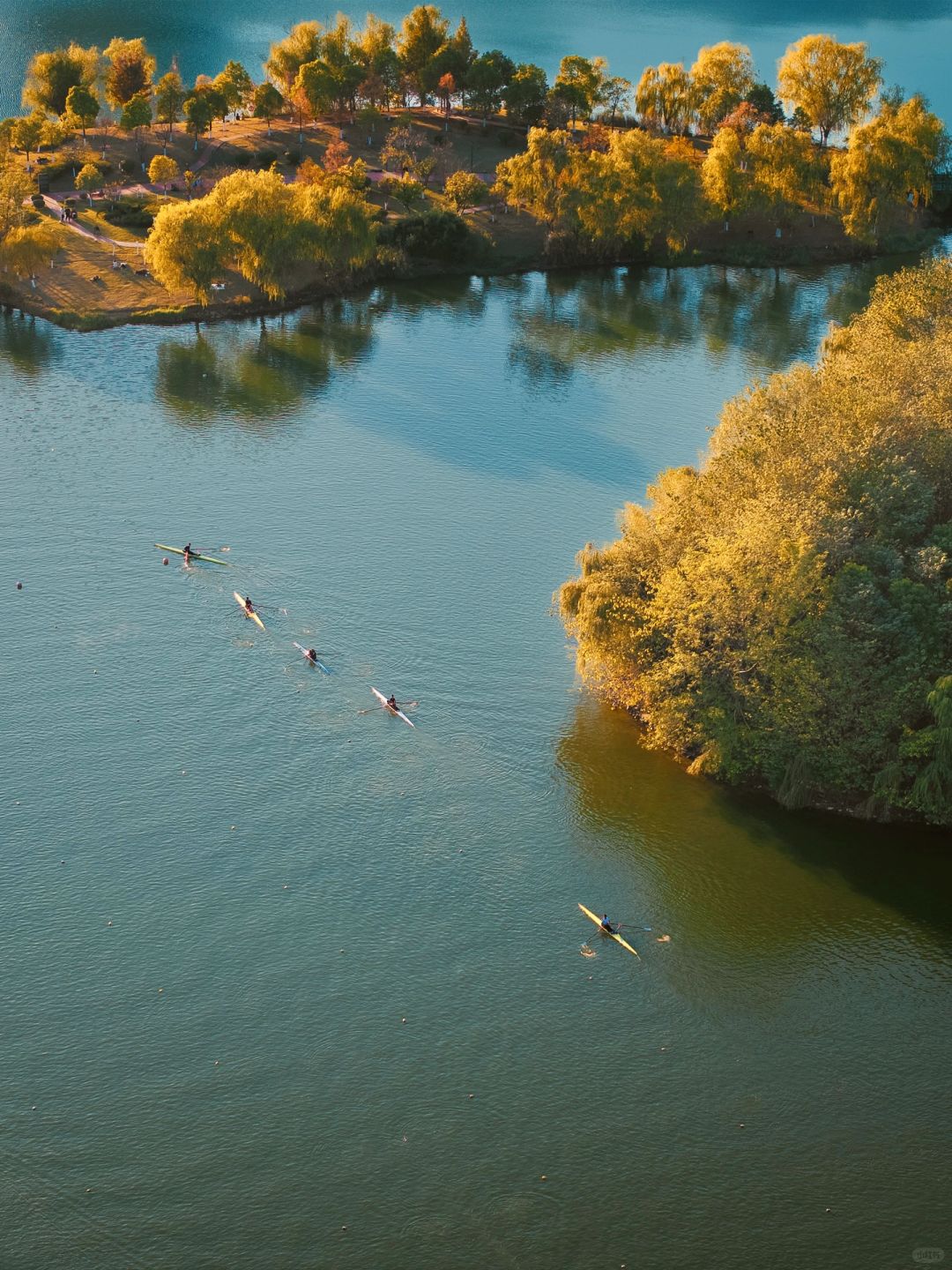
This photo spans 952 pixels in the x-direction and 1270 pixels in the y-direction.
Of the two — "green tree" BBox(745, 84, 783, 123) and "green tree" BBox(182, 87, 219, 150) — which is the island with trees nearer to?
"green tree" BBox(745, 84, 783, 123)

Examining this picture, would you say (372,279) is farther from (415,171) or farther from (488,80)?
(488,80)

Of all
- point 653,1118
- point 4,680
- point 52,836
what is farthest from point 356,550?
point 653,1118

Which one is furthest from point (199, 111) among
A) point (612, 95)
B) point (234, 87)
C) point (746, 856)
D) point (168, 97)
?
point (746, 856)

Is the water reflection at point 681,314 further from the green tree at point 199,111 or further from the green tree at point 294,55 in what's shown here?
the green tree at point 294,55

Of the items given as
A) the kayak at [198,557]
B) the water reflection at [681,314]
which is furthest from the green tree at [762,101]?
the kayak at [198,557]

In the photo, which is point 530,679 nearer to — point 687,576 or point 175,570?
point 687,576
